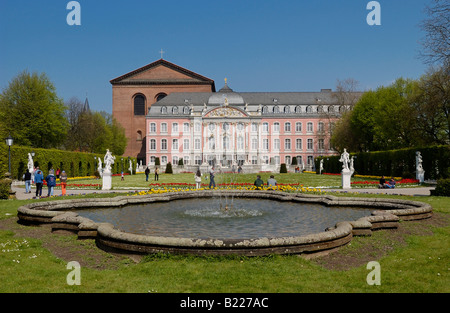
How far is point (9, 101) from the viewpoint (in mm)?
39594

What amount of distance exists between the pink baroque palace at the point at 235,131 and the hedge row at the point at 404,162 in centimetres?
2336

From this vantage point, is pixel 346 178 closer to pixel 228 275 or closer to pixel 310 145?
pixel 228 275

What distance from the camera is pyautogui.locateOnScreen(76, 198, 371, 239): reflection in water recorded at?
771 cm

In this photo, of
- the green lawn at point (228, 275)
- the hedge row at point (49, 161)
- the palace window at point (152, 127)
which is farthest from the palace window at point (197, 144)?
the green lawn at point (228, 275)

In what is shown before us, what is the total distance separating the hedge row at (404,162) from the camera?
25.3m

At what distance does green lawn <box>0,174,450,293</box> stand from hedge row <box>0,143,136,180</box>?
2099 centimetres

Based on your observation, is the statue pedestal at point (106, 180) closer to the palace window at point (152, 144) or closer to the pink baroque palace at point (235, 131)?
the pink baroque palace at point (235, 131)

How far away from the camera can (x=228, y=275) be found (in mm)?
4875

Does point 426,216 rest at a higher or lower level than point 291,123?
lower

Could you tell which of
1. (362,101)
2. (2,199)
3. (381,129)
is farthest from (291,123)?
(2,199)

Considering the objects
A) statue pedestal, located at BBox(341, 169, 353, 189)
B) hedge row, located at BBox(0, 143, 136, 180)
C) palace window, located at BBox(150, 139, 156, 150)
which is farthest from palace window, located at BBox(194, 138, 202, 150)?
statue pedestal, located at BBox(341, 169, 353, 189)

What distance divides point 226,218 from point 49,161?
2887 centimetres
